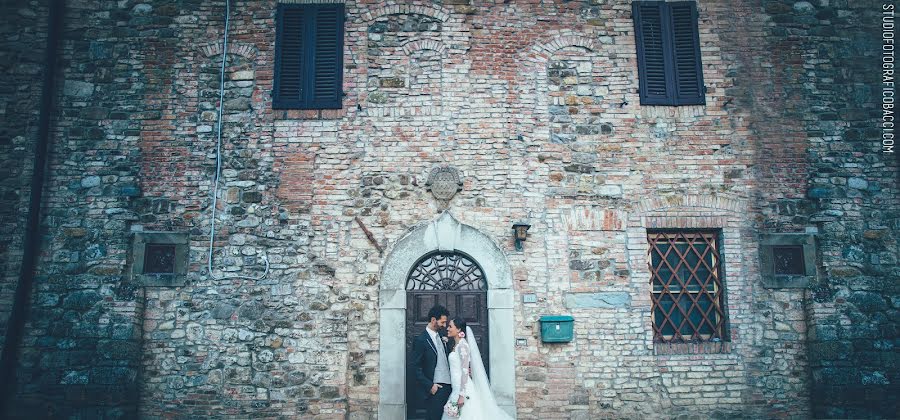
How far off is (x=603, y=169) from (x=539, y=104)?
1.20 metres

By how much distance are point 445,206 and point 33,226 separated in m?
5.13

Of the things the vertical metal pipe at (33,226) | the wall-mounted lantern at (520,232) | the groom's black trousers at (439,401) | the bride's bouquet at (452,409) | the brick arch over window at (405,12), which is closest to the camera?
the bride's bouquet at (452,409)

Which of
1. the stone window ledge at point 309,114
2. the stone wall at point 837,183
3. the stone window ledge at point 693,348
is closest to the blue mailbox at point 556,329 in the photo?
the stone window ledge at point 693,348

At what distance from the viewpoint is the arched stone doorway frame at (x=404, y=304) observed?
21.4 ft

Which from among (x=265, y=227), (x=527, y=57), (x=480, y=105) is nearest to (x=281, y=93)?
(x=265, y=227)

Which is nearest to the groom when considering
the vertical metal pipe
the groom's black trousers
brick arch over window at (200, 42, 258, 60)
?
the groom's black trousers

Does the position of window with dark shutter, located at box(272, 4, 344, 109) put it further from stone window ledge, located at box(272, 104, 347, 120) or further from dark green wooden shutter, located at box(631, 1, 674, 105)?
dark green wooden shutter, located at box(631, 1, 674, 105)

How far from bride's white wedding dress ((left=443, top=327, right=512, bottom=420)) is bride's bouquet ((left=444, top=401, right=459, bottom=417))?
0.11ft

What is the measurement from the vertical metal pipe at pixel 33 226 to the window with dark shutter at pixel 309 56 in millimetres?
2898

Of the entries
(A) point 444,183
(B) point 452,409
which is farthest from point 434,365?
(A) point 444,183

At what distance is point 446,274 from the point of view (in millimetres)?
6875

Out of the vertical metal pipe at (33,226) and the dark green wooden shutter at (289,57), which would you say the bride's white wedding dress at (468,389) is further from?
the vertical metal pipe at (33,226)

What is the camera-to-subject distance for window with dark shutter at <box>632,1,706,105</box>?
24.1ft

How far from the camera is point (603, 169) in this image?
282 inches
